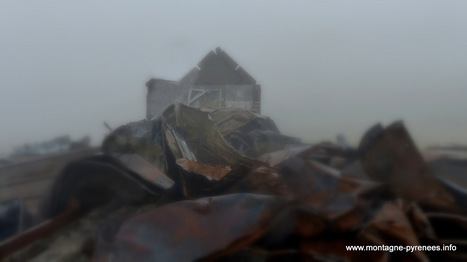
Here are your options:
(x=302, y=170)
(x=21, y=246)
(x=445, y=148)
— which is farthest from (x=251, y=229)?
(x=445, y=148)

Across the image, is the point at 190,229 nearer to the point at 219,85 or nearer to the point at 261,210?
the point at 261,210

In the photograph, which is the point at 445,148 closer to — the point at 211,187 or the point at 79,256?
the point at 211,187

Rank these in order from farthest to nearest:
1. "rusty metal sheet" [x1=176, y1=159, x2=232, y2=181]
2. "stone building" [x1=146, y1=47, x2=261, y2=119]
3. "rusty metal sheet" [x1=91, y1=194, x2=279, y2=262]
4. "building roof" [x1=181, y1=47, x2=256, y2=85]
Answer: "building roof" [x1=181, y1=47, x2=256, y2=85] → "stone building" [x1=146, y1=47, x2=261, y2=119] → "rusty metal sheet" [x1=176, y1=159, x2=232, y2=181] → "rusty metal sheet" [x1=91, y1=194, x2=279, y2=262]

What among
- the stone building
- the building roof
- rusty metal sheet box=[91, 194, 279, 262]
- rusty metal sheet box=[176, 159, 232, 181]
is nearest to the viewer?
rusty metal sheet box=[91, 194, 279, 262]

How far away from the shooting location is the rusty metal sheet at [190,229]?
1963 millimetres

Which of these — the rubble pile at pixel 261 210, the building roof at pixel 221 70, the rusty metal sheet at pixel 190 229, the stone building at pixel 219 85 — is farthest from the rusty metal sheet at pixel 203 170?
the building roof at pixel 221 70

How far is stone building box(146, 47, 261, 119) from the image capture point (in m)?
12.2

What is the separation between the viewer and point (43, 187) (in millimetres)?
2732

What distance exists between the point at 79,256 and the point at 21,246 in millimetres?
310

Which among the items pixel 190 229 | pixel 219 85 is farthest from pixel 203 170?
pixel 219 85

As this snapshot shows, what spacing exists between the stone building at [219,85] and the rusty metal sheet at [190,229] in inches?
372

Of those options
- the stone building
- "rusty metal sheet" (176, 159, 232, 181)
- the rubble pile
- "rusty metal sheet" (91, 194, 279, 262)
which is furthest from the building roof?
"rusty metal sheet" (91, 194, 279, 262)

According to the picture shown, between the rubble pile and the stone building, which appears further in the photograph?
the stone building

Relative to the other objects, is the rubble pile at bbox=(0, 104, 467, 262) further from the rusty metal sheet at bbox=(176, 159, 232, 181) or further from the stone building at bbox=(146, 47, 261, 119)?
the stone building at bbox=(146, 47, 261, 119)
